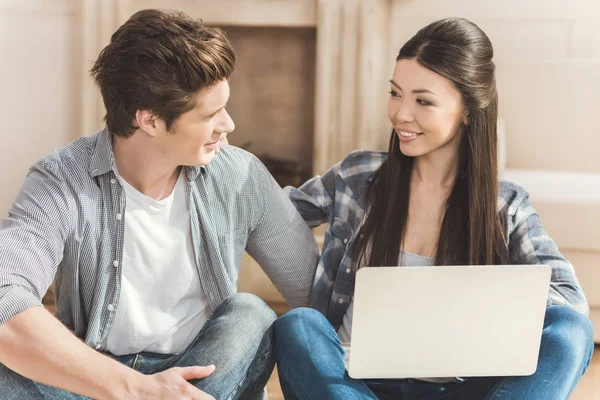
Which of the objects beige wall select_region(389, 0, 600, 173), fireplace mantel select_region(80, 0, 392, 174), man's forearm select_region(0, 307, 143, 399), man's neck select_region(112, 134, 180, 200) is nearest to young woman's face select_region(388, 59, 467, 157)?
man's neck select_region(112, 134, 180, 200)

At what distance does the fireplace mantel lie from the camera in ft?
10.6

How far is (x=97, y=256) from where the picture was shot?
5.36 feet

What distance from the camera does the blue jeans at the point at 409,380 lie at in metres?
1.50

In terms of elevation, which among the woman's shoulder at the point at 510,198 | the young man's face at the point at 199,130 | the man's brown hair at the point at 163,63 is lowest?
the woman's shoulder at the point at 510,198

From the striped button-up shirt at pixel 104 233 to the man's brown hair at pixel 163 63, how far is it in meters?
0.13

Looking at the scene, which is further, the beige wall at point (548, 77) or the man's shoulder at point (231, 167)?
the beige wall at point (548, 77)

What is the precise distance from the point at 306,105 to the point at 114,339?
1986mm

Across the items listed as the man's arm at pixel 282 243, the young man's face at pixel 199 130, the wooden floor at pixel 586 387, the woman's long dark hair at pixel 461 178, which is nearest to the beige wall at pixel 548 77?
the wooden floor at pixel 586 387

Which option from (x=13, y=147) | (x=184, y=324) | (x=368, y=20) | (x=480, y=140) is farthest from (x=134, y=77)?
(x=13, y=147)

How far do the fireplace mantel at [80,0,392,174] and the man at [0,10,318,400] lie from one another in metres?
1.54

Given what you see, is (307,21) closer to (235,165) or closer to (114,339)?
(235,165)

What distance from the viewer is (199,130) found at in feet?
5.26

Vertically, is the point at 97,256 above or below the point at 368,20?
below

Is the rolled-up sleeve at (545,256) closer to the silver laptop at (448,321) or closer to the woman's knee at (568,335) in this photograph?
the woman's knee at (568,335)
